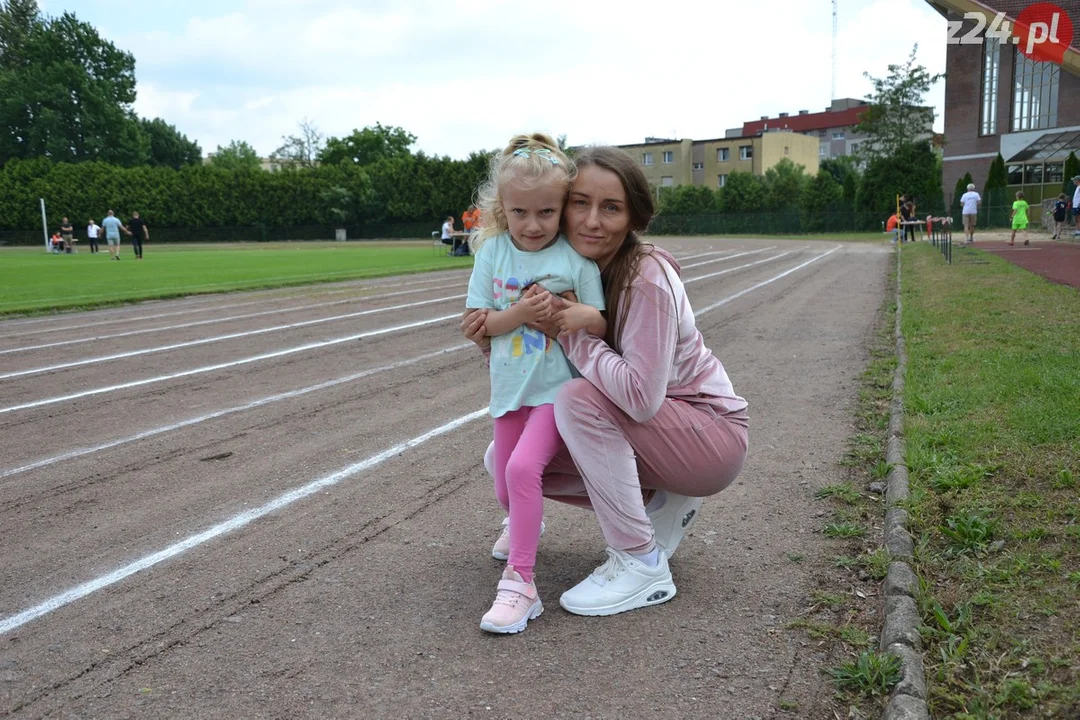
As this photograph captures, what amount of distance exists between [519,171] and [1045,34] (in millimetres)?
52838

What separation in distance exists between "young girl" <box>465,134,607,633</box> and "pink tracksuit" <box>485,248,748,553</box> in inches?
4.6

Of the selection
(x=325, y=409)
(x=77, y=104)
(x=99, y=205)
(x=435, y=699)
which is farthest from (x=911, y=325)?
(x=77, y=104)

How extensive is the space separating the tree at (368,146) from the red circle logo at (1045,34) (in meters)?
63.6

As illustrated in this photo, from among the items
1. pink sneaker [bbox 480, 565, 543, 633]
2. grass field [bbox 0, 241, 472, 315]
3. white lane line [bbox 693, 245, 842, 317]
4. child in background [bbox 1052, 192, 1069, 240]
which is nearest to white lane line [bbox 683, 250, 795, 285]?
white lane line [bbox 693, 245, 842, 317]

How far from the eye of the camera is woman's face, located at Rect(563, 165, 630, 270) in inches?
132

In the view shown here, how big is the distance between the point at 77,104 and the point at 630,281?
9311cm

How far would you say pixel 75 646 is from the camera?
3113mm

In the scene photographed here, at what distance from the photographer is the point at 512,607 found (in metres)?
3.25

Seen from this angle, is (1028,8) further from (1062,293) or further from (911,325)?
(911,325)

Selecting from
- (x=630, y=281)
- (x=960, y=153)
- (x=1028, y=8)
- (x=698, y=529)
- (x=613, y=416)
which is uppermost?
(x=1028, y=8)

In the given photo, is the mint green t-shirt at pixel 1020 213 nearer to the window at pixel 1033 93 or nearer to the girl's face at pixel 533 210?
the window at pixel 1033 93

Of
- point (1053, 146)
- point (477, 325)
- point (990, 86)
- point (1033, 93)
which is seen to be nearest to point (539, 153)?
point (477, 325)

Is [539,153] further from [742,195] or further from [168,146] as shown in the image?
[168,146]

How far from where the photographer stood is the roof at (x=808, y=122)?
386ft
